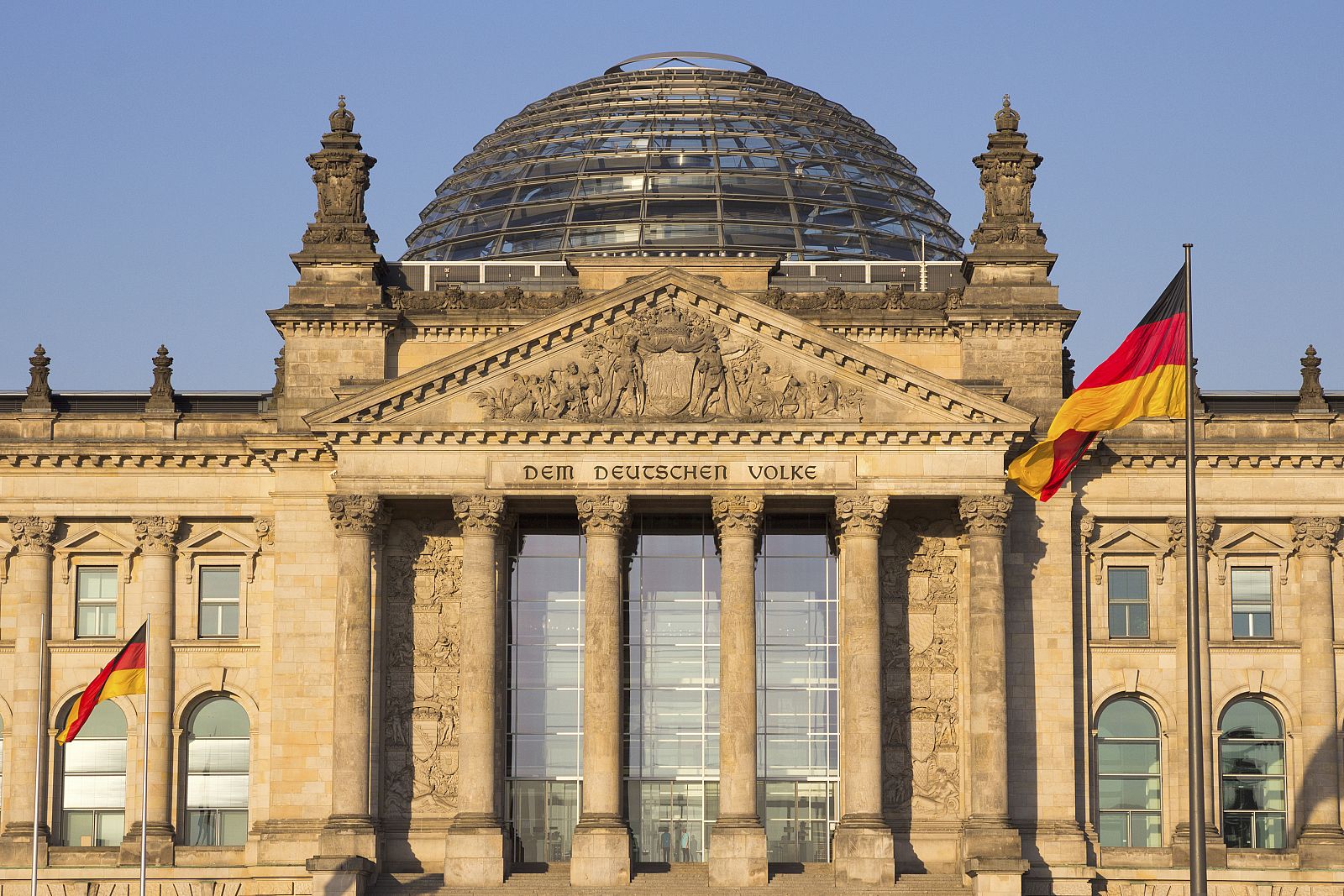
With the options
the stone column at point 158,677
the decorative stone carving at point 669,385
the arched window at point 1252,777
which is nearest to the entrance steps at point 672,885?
the stone column at point 158,677

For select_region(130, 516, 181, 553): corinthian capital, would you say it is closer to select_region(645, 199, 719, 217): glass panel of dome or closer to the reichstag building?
the reichstag building

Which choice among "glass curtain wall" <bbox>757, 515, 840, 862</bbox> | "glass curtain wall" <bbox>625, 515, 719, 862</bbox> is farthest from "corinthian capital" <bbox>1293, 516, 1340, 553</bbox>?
"glass curtain wall" <bbox>625, 515, 719, 862</bbox>

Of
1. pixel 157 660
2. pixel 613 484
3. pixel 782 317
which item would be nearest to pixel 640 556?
pixel 613 484

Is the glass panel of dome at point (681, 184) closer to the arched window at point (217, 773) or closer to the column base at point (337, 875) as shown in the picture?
the arched window at point (217, 773)

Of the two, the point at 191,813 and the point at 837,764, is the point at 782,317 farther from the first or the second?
the point at 191,813

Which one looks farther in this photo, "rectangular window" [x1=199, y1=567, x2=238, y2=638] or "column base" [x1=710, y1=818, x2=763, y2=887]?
"rectangular window" [x1=199, y1=567, x2=238, y2=638]

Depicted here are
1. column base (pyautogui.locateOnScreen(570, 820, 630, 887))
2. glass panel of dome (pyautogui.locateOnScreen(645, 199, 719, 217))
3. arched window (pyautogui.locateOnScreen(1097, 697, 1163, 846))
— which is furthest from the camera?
glass panel of dome (pyautogui.locateOnScreen(645, 199, 719, 217))

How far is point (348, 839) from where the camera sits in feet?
215

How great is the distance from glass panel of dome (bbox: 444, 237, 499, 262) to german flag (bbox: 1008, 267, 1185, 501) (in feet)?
104

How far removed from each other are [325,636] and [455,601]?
3.94m

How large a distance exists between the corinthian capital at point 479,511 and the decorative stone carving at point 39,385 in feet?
49.3

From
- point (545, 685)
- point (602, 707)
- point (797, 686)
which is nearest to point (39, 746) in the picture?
point (545, 685)

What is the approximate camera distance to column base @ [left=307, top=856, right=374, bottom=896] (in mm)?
64000

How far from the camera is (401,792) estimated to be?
225ft
